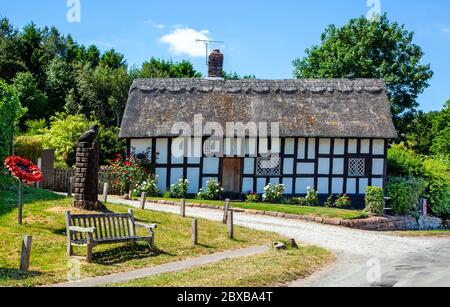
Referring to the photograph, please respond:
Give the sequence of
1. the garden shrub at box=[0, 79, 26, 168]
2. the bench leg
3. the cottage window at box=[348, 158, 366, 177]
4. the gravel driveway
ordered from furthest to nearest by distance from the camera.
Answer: the cottage window at box=[348, 158, 366, 177] → the garden shrub at box=[0, 79, 26, 168] → the bench leg → the gravel driveway

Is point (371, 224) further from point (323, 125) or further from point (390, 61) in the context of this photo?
point (390, 61)

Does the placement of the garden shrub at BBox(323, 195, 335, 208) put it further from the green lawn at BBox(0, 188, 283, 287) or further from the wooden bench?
the wooden bench

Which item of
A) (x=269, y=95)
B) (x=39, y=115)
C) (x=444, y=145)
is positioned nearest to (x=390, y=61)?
(x=444, y=145)

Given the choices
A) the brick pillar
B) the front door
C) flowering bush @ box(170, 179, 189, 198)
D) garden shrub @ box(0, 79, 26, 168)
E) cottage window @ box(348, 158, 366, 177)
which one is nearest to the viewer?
the brick pillar

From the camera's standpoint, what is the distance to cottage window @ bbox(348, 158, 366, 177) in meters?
30.0

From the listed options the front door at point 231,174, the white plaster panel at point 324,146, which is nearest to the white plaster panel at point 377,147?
the white plaster panel at point 324,146

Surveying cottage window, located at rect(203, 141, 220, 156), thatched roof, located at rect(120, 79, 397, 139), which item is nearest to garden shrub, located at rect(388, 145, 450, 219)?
thatched roof, located at rect(120, 79, 397, 139)

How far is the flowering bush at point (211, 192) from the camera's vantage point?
28812 millimetres

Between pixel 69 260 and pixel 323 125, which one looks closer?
pixel 69 260

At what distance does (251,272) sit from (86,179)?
22.6 ft

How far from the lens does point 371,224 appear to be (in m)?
24.1

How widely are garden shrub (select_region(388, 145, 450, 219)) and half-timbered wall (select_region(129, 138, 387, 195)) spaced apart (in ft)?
10.3

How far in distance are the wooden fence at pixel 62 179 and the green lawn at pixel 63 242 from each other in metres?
8.03
